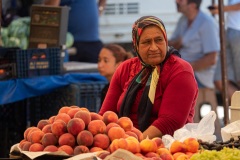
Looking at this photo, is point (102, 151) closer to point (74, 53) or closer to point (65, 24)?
point (65, 24)

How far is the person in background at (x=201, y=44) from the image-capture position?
9.56 metres

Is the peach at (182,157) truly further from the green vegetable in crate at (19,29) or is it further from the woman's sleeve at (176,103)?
the green vegetable in crate at (19,29)

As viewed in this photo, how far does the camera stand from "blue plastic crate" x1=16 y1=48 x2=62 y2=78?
772cm

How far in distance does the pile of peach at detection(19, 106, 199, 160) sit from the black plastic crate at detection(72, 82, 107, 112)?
11.1 ft

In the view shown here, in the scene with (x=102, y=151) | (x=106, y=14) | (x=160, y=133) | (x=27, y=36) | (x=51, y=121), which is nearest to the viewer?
(x=102, y=151)

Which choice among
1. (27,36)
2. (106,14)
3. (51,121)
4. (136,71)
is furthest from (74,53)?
(51,121)

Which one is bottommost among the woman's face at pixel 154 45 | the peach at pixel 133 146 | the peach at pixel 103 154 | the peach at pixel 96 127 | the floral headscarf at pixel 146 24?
the peach at pixel 103 154

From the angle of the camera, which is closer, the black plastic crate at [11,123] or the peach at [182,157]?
the peach at [182,157]

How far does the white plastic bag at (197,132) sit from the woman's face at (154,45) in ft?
2.12

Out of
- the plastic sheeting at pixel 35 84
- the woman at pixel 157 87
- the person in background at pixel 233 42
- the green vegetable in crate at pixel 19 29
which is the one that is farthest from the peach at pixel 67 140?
the person in background at pixel 233 42

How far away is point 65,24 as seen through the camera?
8.19 m

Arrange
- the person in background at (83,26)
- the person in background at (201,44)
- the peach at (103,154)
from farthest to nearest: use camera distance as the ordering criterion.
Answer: the person in background at (83,26) < the person in background at (201,44) < the peach at (103,154)

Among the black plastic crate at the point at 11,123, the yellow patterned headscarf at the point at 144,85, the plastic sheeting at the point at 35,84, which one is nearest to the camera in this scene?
the yellow patterned headscarf at the point at 144,85

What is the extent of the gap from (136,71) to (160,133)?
22.9 inches
